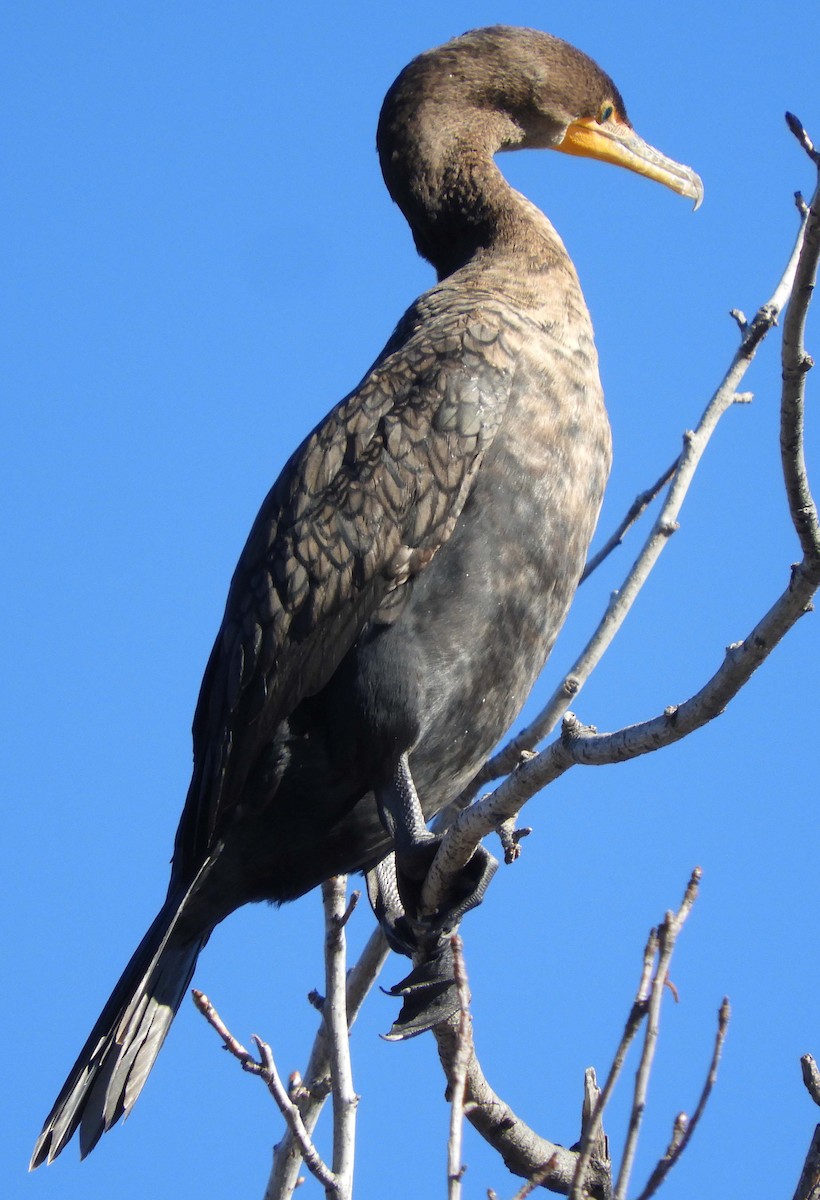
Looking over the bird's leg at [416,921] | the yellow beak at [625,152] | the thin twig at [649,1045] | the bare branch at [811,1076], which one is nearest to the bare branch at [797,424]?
the thin twig at [649,1045]

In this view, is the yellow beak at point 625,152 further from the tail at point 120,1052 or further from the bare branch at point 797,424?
the tail at point 120,1052

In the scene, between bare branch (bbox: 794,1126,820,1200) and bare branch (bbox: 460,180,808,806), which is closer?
bare branch (bbox: 794,1126,820,1200)

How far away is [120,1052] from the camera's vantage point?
4035mm

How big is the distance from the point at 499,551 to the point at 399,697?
1.52ft

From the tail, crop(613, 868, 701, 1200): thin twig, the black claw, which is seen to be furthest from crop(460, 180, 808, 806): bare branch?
crop(613, 868, 701, 1200): thin twig

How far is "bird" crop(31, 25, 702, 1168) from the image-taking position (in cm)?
390

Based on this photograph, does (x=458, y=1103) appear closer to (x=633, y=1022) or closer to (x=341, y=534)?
(x=633, y=1022)

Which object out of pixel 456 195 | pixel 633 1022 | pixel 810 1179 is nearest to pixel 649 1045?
pixel 633 1022

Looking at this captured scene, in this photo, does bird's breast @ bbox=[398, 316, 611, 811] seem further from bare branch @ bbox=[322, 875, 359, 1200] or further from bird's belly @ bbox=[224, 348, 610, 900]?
bare branch @ bbox=[322, 875, 359, 1200]

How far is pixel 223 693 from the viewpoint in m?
4.06

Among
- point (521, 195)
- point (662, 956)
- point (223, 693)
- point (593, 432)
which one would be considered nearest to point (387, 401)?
point (593, 432)

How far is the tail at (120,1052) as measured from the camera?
397cm

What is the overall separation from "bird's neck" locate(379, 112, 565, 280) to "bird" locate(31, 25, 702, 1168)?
0.37 m

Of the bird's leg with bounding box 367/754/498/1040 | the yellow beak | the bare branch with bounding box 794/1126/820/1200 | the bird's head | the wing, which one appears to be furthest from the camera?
the yellow beak
